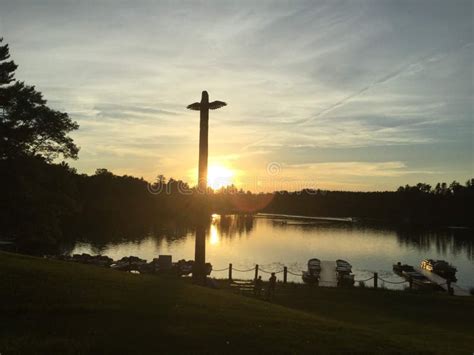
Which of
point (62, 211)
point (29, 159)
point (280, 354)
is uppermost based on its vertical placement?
point (29, 159)

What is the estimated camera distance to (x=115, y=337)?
1051 cm

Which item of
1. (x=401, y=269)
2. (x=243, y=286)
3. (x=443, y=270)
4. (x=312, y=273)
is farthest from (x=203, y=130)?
(x=443, y=270)

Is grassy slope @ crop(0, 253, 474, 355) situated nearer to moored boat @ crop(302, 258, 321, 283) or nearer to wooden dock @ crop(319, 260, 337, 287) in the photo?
moored boat @ crop(302, 258, 321, 283)

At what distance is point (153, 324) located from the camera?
11.8 m

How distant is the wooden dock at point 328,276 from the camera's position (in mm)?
47025

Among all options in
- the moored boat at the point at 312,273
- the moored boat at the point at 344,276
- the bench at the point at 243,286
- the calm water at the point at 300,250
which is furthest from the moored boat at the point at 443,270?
the bench at the point at 243,286

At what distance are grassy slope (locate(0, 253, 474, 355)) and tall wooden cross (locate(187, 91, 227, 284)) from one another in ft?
16.5

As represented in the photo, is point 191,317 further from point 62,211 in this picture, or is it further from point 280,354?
point 62,211

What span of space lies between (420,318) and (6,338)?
17906 millimetres

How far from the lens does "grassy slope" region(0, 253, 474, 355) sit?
10328 millimetres

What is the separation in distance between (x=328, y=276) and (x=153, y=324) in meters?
43.5

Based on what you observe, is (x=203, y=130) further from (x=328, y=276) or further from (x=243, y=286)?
(x=328, y=276)

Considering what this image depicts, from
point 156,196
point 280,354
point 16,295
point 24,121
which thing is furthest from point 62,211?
point 156,196

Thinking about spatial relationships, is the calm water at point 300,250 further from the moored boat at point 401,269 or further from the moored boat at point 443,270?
the moored boat at point 443,270
